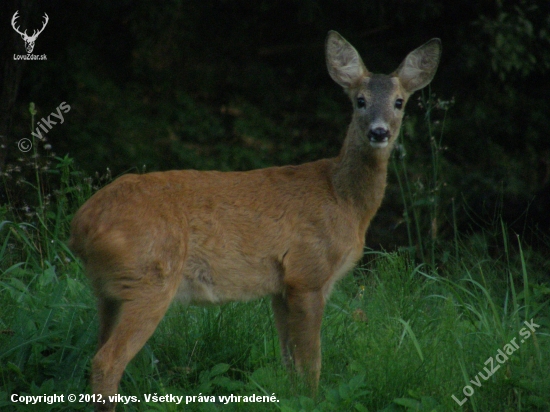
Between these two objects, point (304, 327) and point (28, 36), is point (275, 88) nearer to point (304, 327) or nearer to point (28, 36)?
point (28, 36)

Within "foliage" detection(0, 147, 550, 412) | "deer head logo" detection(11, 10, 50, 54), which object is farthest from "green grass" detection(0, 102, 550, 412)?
"deer head logo" detection(11, 10, 50, 54)

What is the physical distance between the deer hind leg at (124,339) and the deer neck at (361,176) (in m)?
1.31

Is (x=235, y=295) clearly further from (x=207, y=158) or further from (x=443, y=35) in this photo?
(x=443, y=35)

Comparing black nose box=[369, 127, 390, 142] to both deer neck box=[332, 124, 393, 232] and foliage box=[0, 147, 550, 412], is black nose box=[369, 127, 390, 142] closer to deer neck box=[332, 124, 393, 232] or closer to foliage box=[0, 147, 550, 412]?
deer neck box=[332, 124, 393, 232]

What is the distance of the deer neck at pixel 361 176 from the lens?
471cm

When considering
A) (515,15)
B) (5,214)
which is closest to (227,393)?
(5,214)

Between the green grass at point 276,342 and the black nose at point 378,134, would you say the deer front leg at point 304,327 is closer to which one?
the green grass at point 276,342

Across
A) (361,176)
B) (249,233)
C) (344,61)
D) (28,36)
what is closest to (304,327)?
(249,233)

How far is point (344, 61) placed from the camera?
509 centimetres

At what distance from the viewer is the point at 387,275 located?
4859mm

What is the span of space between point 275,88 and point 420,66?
467 centimetres

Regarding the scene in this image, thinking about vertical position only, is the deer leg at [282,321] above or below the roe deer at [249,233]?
below

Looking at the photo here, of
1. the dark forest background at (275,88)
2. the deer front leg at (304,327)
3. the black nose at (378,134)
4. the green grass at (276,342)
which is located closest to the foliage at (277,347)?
the green grass at (276,342)

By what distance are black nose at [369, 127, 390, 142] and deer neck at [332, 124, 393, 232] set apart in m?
0.19
